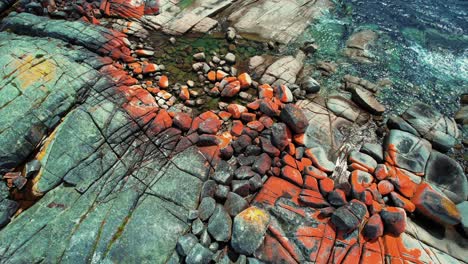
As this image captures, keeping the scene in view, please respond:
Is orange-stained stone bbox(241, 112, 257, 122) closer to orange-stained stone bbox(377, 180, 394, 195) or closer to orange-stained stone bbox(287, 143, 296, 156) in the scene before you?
orange-stained stone bbox(287, 143, 296, 156)

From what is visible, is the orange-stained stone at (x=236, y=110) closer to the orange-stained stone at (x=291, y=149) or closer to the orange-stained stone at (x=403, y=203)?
the orange-stained stone at (x=291, y=149)

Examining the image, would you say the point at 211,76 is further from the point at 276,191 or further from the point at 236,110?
the point at 276,191

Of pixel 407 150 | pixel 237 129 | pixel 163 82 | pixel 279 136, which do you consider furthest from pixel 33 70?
pixel 407 150

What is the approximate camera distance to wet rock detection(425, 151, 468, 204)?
6.78 metres

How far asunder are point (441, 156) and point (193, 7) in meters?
9.21

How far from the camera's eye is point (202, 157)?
22.4ft

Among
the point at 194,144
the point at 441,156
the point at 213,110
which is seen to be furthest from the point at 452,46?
the point at 194,144

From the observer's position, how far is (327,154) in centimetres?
746

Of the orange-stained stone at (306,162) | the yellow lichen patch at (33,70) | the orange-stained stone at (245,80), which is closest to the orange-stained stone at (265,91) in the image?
the orange-stained stone at (245,80)

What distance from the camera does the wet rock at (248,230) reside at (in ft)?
17.7

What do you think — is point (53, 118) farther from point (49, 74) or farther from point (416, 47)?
point (416, 47)

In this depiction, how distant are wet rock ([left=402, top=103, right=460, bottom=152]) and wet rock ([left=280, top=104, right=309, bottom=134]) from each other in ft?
10.1

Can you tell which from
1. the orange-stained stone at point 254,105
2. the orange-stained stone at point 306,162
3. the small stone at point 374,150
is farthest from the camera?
the orange-stained stone at point 254,105

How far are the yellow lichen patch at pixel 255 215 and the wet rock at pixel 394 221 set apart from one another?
229 cm
